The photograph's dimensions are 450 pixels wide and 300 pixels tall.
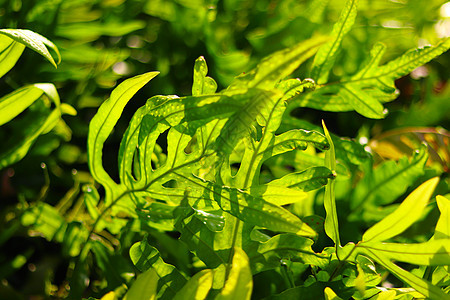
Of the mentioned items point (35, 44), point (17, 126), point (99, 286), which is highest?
point (35, 44)

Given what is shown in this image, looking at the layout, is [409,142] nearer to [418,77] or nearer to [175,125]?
[418,77]

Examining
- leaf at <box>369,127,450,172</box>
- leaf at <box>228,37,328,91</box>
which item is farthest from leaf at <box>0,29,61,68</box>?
leaf at <box>369,127,450,172</box>

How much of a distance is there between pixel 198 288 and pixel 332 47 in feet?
0.88

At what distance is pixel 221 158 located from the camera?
0.31m

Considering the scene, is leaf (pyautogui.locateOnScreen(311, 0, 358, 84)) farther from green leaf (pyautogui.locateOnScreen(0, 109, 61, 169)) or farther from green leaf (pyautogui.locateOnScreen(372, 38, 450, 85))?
green leaf (pyautogui.locateOnScreen(0, 109, 61, 169))

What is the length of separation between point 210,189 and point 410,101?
543 mm

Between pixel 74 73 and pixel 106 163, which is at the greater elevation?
pixel 74 73

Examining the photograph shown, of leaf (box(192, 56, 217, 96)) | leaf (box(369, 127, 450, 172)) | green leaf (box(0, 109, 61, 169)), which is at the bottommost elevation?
leaf (box(369, 127, 450, 172))

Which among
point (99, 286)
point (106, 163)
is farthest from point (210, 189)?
point (106, 163)

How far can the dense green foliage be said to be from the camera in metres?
0.29

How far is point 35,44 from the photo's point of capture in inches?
11.5

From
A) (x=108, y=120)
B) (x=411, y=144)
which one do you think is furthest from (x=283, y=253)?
(x=411, y=144)

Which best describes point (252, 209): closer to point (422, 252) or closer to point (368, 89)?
point (422, 252)

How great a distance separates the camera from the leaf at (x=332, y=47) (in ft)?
1.29
